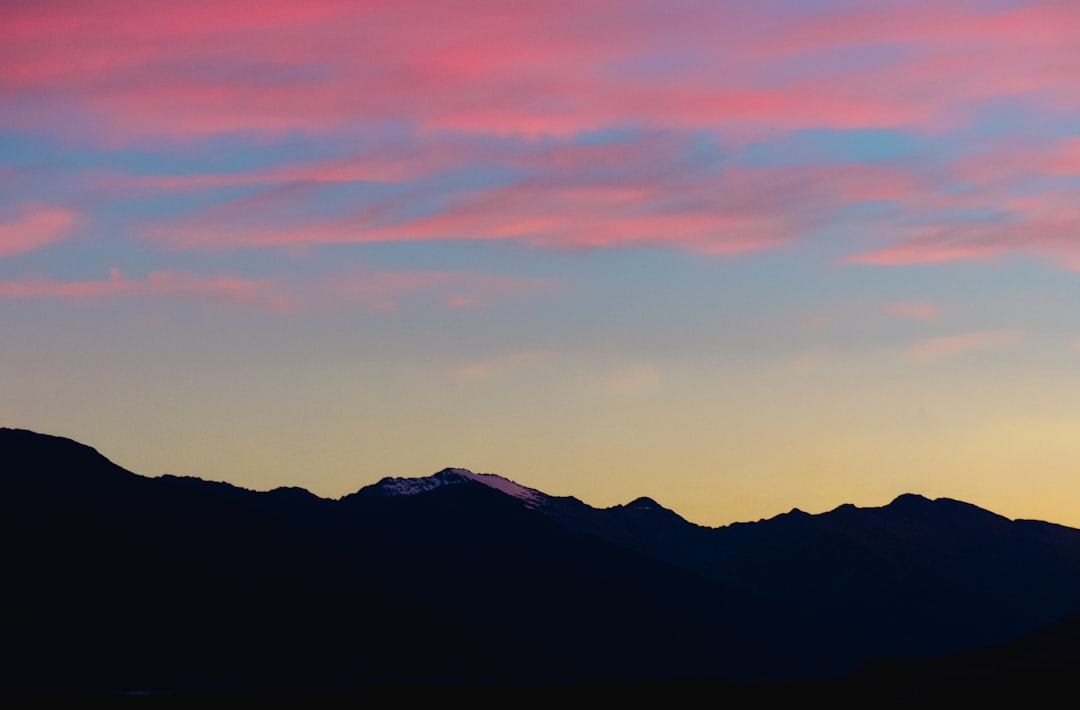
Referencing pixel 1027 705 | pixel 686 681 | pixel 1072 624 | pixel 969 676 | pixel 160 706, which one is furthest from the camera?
pixel 686 681

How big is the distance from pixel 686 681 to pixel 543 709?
67.7 feet

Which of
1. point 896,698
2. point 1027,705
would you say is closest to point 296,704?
point 896,698

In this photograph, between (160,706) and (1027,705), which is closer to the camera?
(1027,705)

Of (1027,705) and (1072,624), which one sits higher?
(1072,624)

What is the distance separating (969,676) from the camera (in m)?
129

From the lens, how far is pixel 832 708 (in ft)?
451

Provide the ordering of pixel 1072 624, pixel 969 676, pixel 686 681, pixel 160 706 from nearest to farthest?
pixel 969 676 < pixel 160 706 < pixel 1072 624 < pixel 686 681

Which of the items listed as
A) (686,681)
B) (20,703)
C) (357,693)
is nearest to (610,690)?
(686,681)

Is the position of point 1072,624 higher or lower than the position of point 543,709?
higher

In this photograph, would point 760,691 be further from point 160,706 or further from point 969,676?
point 160,706

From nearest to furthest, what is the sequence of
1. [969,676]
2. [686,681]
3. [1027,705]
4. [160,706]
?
[1027,705], [969,676], [160,706], [686,681]

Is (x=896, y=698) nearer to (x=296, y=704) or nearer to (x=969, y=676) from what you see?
(x=969, y=676)

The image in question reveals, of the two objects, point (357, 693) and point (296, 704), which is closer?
point (296, 704)

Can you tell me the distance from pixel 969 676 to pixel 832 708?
12396 millimetres
